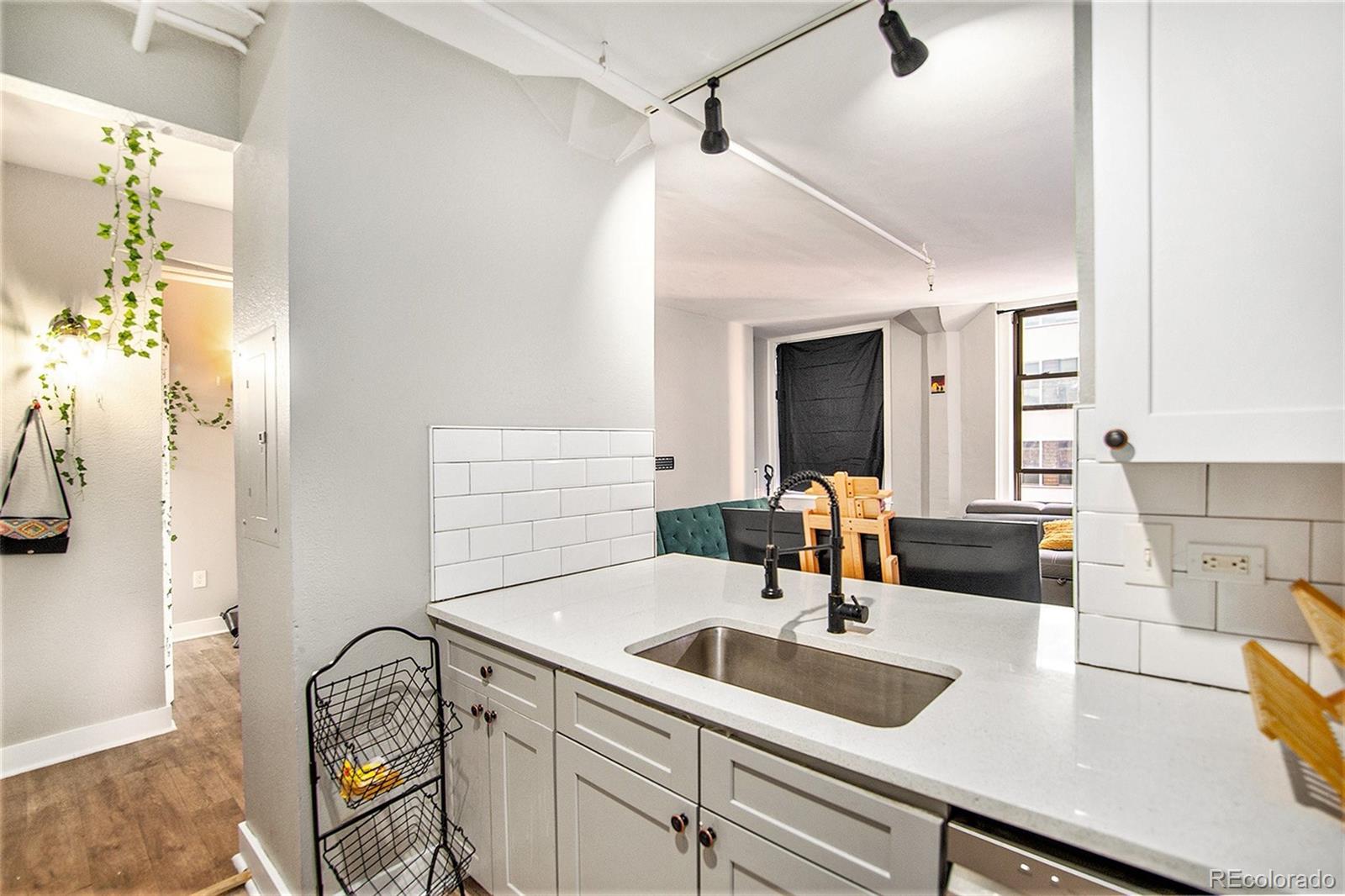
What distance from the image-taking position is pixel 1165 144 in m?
0.96

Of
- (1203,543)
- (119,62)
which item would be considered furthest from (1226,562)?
(119,62)

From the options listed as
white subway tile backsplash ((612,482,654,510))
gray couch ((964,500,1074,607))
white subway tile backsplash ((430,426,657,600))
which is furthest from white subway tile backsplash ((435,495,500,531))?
gray couch ((964,500,1074,607))

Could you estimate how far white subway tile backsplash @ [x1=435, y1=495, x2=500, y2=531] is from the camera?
1847 mm

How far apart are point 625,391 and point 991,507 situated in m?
4.36

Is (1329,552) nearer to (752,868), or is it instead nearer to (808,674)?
(808,674)

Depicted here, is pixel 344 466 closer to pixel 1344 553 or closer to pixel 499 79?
pixel 499 79

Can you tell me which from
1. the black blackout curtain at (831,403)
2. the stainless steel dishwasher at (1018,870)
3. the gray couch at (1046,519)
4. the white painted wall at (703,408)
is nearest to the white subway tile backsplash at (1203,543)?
the stainless steel dishwasher at (1018,870)

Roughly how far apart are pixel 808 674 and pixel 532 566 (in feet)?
3.31

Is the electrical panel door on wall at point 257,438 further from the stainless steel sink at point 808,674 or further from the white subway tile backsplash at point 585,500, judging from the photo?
A: the stainless steel sink at point 808,674

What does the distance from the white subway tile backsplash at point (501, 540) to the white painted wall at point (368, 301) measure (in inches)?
6.3

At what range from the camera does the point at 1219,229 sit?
0.92 metres

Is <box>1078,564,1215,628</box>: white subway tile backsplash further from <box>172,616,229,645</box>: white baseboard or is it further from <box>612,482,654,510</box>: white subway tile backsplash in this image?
<box>172,616,229,645</box>: white baseboard

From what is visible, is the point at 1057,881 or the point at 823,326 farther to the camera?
→ the point at 823,326

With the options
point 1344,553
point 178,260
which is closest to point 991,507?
point 1344,553
